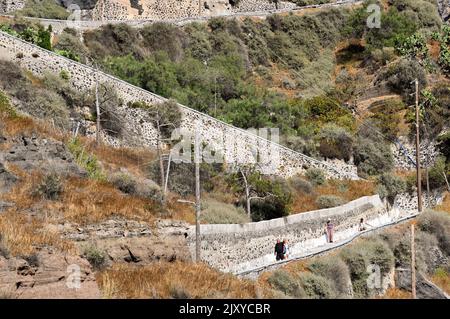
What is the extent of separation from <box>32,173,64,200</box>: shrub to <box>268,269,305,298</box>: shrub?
19.7 ft

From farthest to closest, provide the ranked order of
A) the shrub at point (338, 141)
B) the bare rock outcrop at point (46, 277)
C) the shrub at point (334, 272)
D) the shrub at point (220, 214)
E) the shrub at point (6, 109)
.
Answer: the shrub at point (338, 141) < the shrub at point (220, 214) < the shrub at point (6, 109) < the shrub at point (334, 272) < the bare rock outcrop at point (46, 277)

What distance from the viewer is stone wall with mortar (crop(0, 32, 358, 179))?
3434 centimetres

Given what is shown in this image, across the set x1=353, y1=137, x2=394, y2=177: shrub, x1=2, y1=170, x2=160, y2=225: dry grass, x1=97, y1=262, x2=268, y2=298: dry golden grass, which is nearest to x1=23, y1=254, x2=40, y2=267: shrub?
x1=97, y1=262, x2=268, y2=298: dry golden grass

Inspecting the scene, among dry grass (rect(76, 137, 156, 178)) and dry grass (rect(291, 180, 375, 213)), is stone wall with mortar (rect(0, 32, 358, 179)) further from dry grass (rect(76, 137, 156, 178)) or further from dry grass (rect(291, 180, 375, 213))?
dry grass (rect(76, 137, 156, 178))

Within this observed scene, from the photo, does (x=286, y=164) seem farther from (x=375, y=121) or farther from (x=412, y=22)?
(x=412, y=22)

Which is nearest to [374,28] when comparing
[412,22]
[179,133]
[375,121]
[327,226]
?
[412,22]

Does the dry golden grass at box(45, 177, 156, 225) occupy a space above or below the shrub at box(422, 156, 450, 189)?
above

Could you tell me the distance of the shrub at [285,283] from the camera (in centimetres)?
1891

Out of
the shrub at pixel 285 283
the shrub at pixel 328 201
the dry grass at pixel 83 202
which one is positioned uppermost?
the dry grass at pixel 83 202

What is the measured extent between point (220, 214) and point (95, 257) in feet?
32.5

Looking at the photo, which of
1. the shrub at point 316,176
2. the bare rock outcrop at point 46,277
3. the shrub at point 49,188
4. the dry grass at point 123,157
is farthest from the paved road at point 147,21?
the bare rock outcrop at point 46,277

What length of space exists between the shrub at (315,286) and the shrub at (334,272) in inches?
30.9

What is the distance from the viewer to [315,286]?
20297mm

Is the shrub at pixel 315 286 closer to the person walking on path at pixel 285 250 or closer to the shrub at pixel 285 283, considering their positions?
the shrub at pixel 285 283
